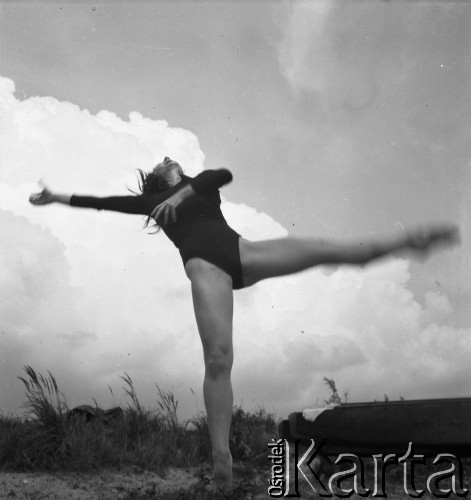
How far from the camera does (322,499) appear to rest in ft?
13.0

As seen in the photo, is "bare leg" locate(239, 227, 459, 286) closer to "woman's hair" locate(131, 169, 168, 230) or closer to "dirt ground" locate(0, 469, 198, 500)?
"woman's hair" locate(131, 169, 168, 230)

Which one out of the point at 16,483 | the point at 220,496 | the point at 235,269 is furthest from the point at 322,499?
the point at 16,483

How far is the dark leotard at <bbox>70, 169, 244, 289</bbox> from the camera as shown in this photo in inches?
131

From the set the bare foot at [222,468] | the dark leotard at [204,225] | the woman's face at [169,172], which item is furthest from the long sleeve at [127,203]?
the bare foot at [222,468]

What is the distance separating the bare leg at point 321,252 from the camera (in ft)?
11.2

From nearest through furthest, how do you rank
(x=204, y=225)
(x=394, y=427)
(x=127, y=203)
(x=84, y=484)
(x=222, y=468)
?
(x=222, y=468), (x=394, y=427), (x=204, y=225), (x=127, y=203), (x=84, y=484)

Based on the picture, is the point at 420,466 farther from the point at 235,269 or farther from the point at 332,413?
the point at 235,269

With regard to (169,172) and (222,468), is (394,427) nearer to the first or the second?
(222,468)

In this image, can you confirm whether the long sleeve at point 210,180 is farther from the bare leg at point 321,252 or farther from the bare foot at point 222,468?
the bare foot at point 222,468

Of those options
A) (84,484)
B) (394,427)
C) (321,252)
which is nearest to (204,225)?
(321,252)

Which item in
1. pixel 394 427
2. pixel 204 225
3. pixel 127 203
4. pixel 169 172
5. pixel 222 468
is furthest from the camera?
pixel 169 172

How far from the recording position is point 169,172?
379 centimetres

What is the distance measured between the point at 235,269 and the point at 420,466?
9.15 feet

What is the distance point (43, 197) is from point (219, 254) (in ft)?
4.33
